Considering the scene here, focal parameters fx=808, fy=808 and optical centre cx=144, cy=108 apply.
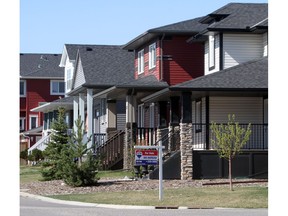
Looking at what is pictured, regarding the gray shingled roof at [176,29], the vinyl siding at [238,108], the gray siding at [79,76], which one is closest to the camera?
the vinyl siding at [238,108]

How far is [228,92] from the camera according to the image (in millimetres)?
33938

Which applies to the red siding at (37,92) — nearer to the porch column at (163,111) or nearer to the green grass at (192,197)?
the porch column at (163,111)

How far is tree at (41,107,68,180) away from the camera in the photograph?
121 feet

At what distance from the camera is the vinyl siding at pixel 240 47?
124 ft

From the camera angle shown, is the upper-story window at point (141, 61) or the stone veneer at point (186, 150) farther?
the upper-story window at point (141, 61)

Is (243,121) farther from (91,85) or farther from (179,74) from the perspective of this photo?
(91,85)

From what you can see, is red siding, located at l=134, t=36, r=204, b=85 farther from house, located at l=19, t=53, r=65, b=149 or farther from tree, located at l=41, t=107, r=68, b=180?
house, located at l=19, t=53, r=65, b=149

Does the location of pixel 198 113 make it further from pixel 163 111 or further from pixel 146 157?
pixel 146 157

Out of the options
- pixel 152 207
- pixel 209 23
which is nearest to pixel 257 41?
pixel 209 23

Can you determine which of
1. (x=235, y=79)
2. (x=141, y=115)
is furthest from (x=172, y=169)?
(x=141, y=115)

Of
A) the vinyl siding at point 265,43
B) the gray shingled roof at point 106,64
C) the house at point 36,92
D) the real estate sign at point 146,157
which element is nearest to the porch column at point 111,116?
the gray shingled roof at point 106,64

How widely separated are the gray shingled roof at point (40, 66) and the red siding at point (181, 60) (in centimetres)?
3222
